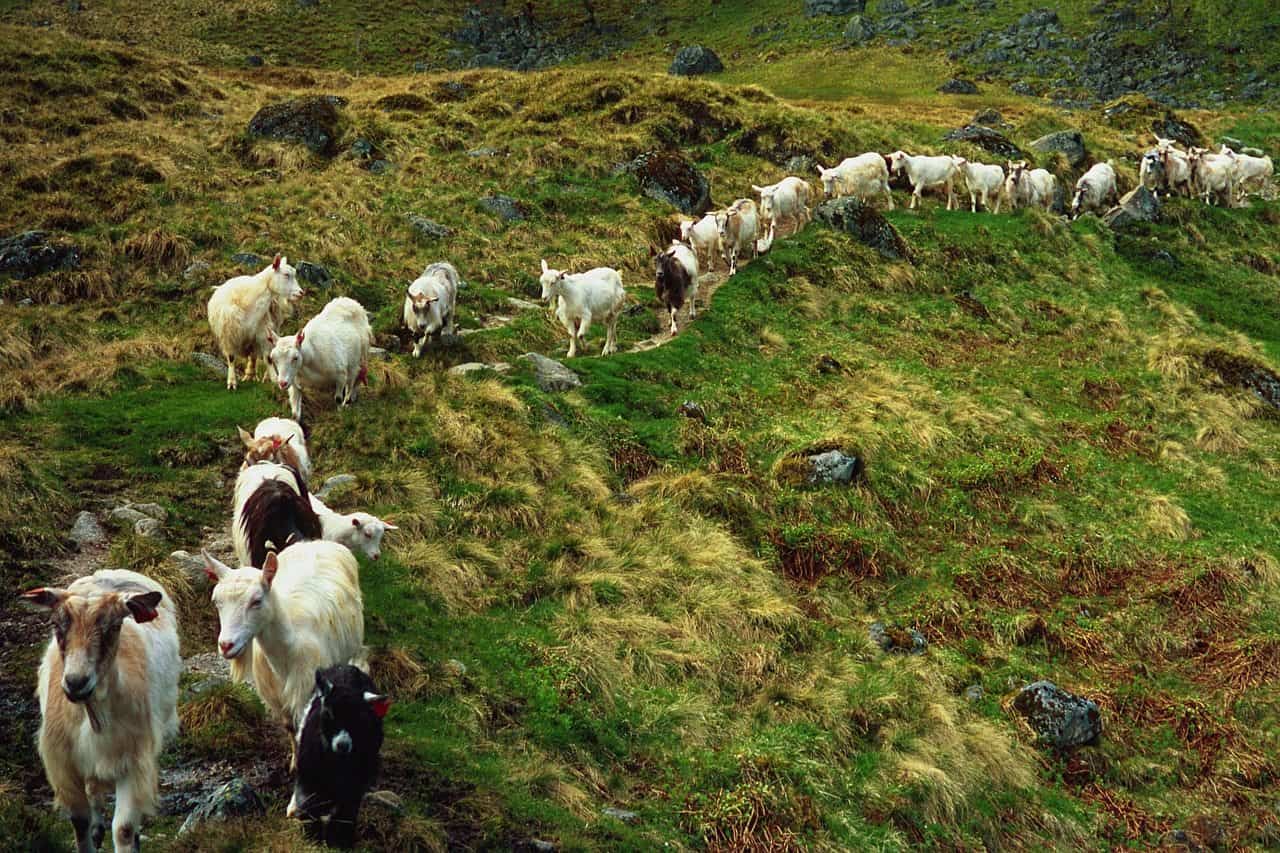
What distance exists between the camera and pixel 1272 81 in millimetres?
65375

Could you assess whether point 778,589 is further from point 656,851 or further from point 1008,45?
point 1008,45

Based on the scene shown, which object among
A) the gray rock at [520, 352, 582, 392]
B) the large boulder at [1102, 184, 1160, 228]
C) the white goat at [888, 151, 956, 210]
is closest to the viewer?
the gray rock at [520, 352, 582, 392]

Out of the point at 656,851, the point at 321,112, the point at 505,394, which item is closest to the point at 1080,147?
the point at 321,112

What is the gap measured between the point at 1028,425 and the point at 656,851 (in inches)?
563

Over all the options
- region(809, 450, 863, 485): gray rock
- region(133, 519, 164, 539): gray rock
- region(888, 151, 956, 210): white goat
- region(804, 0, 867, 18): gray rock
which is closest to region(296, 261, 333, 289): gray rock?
region(133, 519, 164, 539): gray rock

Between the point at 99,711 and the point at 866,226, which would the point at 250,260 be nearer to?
the point at 99,711

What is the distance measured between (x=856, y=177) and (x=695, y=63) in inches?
1684

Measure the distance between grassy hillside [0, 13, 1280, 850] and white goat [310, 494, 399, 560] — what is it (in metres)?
0.41

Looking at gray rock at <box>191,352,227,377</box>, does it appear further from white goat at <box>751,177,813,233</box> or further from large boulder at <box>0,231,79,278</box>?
white goat at <box>751,177,813,233</box>

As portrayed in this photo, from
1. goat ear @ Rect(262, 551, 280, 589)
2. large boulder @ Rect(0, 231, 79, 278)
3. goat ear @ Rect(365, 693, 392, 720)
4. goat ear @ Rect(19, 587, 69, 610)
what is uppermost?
goat ear @ Rect(19, 587, 69, 610)

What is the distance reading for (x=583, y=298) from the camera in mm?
19078

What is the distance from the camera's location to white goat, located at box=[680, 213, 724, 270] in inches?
936

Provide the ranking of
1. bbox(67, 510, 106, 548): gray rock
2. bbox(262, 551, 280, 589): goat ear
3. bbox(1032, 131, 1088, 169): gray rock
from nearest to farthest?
bbox(262, 551, 280, 589): goat ear → bbox(67, 510, 106, 548): gray rock → bbox(1032, 131, 1088, 169): gray rock

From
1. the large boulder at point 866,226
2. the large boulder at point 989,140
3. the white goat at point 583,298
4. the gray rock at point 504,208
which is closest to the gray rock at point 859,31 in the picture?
the large boulder at point 989,140
